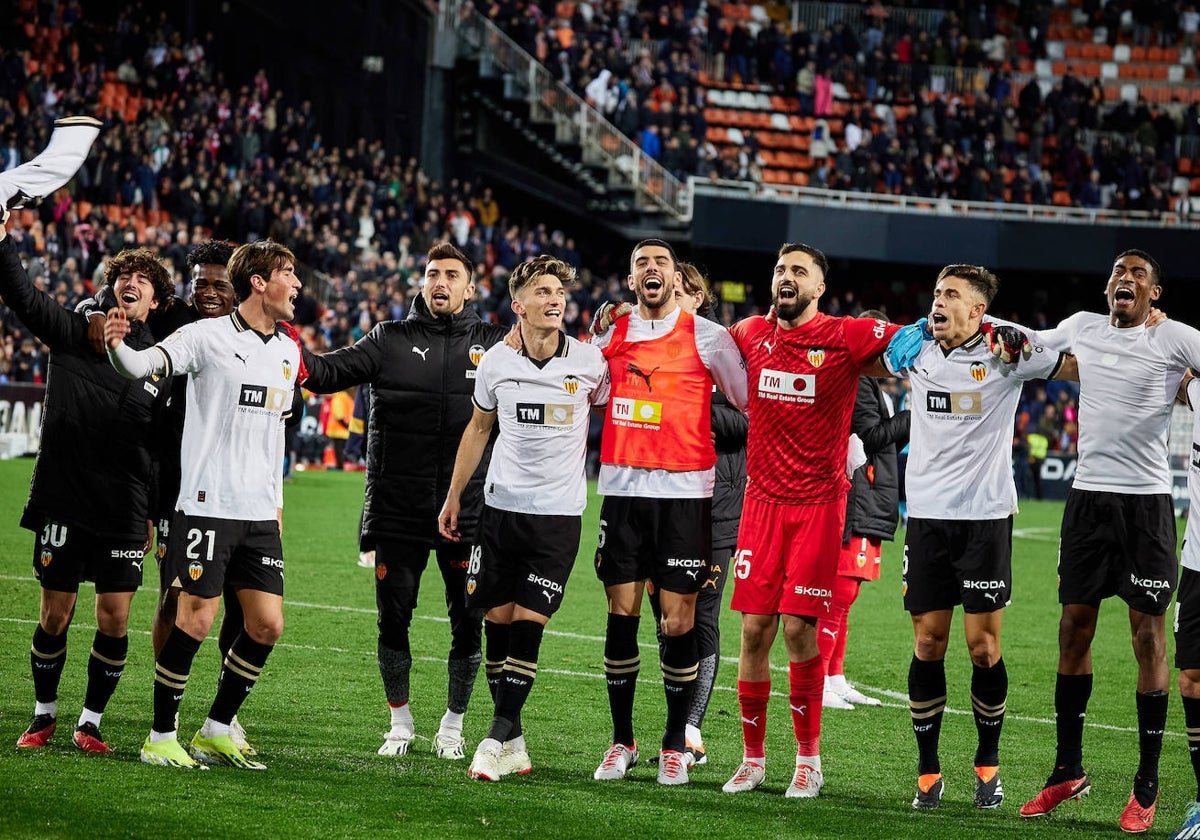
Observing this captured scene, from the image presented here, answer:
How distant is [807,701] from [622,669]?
0.90m

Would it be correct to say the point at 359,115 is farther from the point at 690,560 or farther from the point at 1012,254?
the point at 690,560

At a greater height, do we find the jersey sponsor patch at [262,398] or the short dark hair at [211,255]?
the short dark hair at [211,255]

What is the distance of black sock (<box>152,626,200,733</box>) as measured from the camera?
6.91 metres

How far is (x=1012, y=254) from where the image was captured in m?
36.3

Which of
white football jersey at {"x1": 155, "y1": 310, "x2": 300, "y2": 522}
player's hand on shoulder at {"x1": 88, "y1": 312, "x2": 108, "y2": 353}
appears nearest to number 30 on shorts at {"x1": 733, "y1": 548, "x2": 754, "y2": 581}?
white football jersey at {"x1": 155, "y1": 310, "x2": 300, "y2": 522}

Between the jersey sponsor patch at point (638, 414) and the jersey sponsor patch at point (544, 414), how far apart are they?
9.7 inches

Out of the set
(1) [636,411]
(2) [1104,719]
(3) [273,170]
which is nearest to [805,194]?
(3) [273,170]

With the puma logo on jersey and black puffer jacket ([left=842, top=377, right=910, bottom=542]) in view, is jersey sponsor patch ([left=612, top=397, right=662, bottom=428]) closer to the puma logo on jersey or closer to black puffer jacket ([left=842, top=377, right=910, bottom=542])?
the puma logo on jersey

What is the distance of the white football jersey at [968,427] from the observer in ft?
23.7

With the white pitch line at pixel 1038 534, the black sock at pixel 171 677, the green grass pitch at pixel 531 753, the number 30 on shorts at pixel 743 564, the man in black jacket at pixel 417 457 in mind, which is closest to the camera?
the green grass pitch at pixel 531 753

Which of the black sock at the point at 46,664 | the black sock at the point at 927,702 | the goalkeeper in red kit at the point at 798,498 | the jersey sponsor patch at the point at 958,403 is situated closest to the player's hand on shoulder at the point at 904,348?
the goalkeeper in red kit at the point at 798,498

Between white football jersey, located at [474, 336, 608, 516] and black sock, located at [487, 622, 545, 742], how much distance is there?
0.58 meters

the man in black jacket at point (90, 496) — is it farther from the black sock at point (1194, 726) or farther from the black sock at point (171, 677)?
the black sock at point (1194, 726)

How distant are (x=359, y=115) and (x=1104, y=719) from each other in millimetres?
27627
